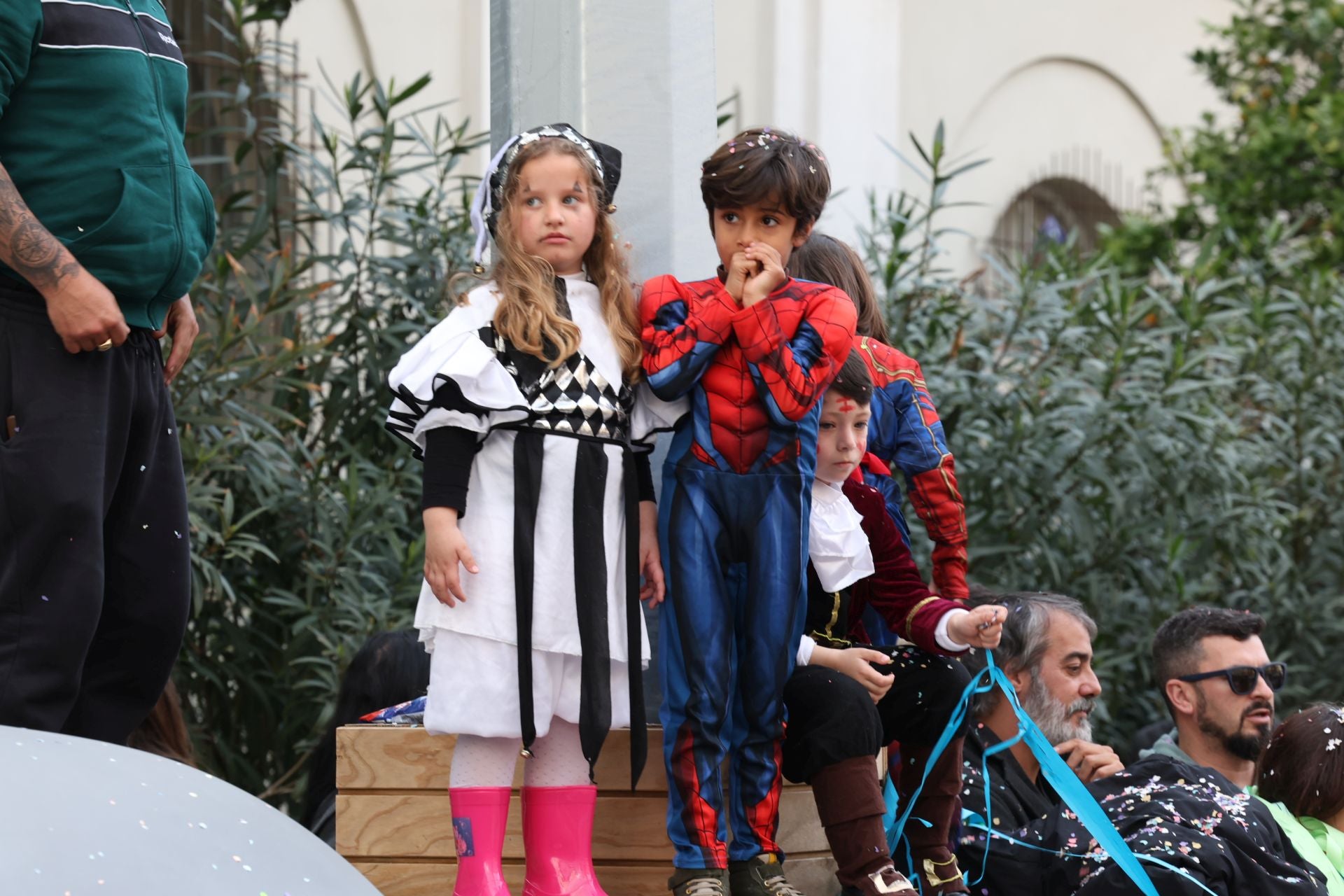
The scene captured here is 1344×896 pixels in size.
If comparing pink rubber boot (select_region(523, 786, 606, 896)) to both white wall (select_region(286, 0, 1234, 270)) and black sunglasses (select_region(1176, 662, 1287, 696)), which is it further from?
white wall (select_region(286, 0, 1234, 270))

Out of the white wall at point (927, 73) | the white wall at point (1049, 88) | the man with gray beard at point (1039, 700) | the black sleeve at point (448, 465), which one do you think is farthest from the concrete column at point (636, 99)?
the white wall at point (1049, 88)

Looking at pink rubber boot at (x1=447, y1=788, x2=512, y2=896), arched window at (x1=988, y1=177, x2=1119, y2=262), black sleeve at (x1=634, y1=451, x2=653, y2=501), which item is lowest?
pink rubber boot at (x1=447, y1=788, x2=512, y2=896)

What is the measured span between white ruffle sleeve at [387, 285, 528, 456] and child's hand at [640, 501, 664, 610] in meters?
0.37

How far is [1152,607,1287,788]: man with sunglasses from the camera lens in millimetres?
4957

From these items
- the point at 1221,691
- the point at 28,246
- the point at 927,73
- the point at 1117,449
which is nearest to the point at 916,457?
the point at 1221,691

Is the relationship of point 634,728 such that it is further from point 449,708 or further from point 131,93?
point 131,93

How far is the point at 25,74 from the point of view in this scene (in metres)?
2.76

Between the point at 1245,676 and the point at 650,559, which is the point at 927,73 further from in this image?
the point at 650,559

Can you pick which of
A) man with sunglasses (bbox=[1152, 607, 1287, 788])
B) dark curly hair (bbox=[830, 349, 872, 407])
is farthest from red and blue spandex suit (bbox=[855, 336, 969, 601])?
man with sunglasses (bbox=[1152, 607, 1287, 788])

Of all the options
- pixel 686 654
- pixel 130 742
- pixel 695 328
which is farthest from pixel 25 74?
pixel 130 742

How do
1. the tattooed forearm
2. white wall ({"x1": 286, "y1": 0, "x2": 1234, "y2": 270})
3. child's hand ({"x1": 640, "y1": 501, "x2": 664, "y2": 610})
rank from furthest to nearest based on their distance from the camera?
white wall ({"x1": 286, "y1": 0, "x2": 1234, "y2": 270})
child's hand ({"x1": 640, "y1": 501, "x2": 664, "y2": 610})
the tattooed forearm

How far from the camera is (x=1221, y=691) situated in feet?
16.3

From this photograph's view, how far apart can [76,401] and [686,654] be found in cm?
125

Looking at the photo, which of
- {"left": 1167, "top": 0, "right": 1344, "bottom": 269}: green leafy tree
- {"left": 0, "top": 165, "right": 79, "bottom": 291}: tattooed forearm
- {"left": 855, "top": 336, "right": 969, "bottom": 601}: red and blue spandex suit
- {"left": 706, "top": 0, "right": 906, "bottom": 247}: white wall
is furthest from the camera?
{"left": 1167, "top": 0, "right": 1344, "bottom": 269}: green leafy tree
